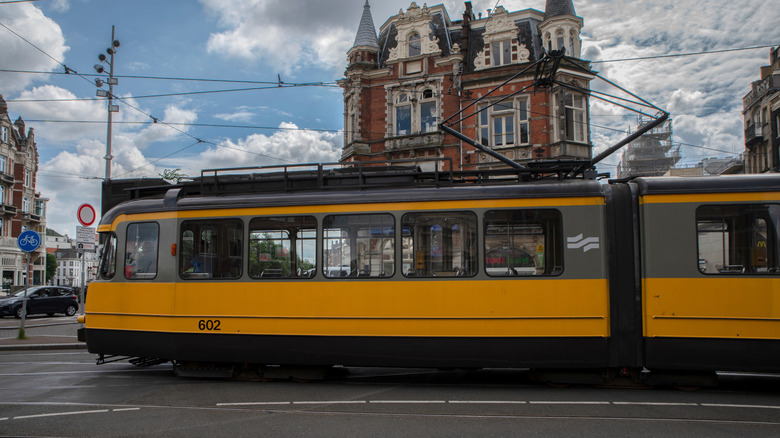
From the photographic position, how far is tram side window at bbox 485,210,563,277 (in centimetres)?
760

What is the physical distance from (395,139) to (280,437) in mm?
23609

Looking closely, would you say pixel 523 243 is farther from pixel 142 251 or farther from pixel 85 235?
pixel 85 235

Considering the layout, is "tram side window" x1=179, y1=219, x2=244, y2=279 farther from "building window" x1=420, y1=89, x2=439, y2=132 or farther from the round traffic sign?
"building window" x1=420, y1=89, x2=439, y2=132

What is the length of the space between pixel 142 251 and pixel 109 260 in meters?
0.62

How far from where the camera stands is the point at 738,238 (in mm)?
7230

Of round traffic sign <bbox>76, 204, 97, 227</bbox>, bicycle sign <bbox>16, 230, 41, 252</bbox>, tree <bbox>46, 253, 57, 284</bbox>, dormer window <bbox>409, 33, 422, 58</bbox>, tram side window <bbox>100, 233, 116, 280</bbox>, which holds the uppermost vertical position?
dormer window <bbox>409, 33, 422, 58</bbox>

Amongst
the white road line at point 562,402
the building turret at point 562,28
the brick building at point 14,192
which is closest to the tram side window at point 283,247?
the white road line at point 562,402

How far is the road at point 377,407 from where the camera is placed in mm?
5859

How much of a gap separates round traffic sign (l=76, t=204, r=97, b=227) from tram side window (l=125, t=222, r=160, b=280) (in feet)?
23.3

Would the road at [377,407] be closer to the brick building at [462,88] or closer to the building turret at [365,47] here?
the brick building at [462,88]

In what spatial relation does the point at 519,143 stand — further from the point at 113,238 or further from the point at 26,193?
the point at 26,193

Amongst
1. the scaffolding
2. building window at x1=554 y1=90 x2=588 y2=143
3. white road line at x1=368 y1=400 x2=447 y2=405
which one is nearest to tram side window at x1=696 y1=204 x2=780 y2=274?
white road line at x1=368 y1=400 x2=447 y2=405

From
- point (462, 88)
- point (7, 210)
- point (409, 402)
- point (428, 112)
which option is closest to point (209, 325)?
point (409, 402)

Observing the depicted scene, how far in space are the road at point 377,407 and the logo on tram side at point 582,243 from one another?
6.32ft
